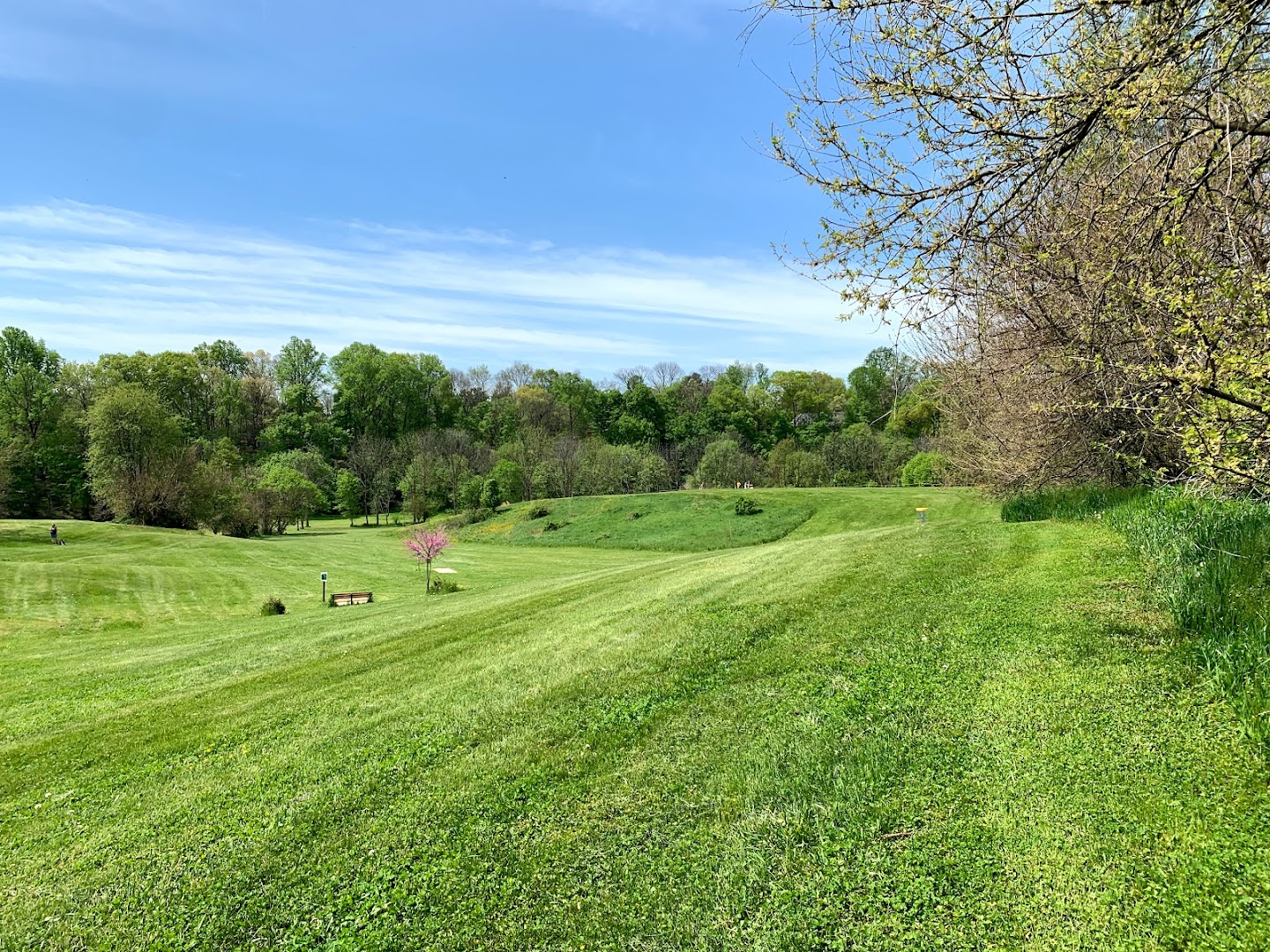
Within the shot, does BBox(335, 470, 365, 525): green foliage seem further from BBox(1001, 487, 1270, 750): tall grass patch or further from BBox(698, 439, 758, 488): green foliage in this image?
BBox(1001, 487, 1270, 750): tall grass patch

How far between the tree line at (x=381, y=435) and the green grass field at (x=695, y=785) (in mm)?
32165

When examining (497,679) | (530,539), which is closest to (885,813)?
(497,679)

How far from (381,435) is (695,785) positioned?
87.3m

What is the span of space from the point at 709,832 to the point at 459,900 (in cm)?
138

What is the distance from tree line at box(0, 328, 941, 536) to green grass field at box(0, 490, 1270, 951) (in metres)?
32.2

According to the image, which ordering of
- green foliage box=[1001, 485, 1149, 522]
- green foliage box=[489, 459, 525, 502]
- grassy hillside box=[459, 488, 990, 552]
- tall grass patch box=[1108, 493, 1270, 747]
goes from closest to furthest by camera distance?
tall grass patch box=[1108, 493, 1270, 747]
green foliage box=[1001, 485, 1149, 522]
grassy hillside box=[459, 488, 990, 552]
green foliage box=[489, 459, 525, 502]

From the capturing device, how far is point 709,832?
3.62m

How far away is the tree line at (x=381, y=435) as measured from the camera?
47906 millimetres

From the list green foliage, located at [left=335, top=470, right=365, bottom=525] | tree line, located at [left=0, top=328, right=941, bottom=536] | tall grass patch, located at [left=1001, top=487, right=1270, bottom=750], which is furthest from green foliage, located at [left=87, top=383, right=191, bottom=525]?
tall grass patch, located at [left=1001, top=487, right=1270, bottom=750]

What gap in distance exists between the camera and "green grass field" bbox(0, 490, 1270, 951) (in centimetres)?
302

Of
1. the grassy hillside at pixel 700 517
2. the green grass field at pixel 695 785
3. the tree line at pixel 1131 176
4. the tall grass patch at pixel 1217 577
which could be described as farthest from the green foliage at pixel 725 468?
the tree line at pixel 1131 176

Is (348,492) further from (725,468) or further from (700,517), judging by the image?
(700,517)

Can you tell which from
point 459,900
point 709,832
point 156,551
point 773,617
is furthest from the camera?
point 156,551

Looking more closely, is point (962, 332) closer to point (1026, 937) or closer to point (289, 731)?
point (1026, 937)
